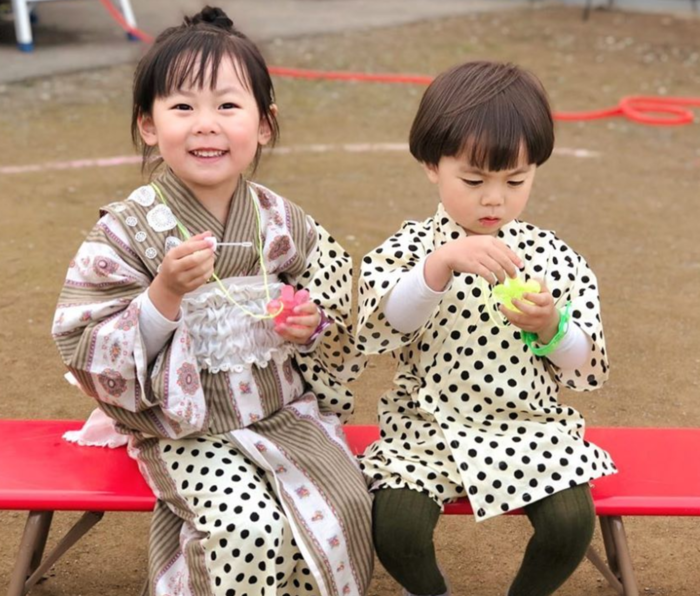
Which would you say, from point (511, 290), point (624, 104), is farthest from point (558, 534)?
point (624, 104)

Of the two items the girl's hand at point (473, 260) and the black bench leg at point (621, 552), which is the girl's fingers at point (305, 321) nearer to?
the girl's hand at point (473, 260)

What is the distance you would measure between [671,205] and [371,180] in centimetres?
145

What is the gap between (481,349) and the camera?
2561 mm

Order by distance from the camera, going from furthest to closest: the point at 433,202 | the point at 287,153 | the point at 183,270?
the point at 287,153
the point at 433,202
the point at 183,270

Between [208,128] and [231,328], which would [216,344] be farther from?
[208,128]

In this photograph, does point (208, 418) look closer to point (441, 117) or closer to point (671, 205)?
point (441, 117)

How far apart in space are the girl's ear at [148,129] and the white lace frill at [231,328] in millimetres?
335

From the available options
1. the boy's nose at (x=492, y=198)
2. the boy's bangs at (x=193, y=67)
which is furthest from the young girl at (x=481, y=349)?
the boy's bangs at (x=193, y=67)

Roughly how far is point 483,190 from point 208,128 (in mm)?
566

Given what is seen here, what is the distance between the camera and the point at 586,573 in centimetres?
307

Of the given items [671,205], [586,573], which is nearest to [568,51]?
[671,205]

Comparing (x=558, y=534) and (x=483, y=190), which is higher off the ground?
(x=483, y=190)

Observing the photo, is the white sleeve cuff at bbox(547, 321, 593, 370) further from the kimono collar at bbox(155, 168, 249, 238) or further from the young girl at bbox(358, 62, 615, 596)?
the kimono collar at bbox(155, 168, 249, 238)

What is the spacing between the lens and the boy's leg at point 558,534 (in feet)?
8.01
